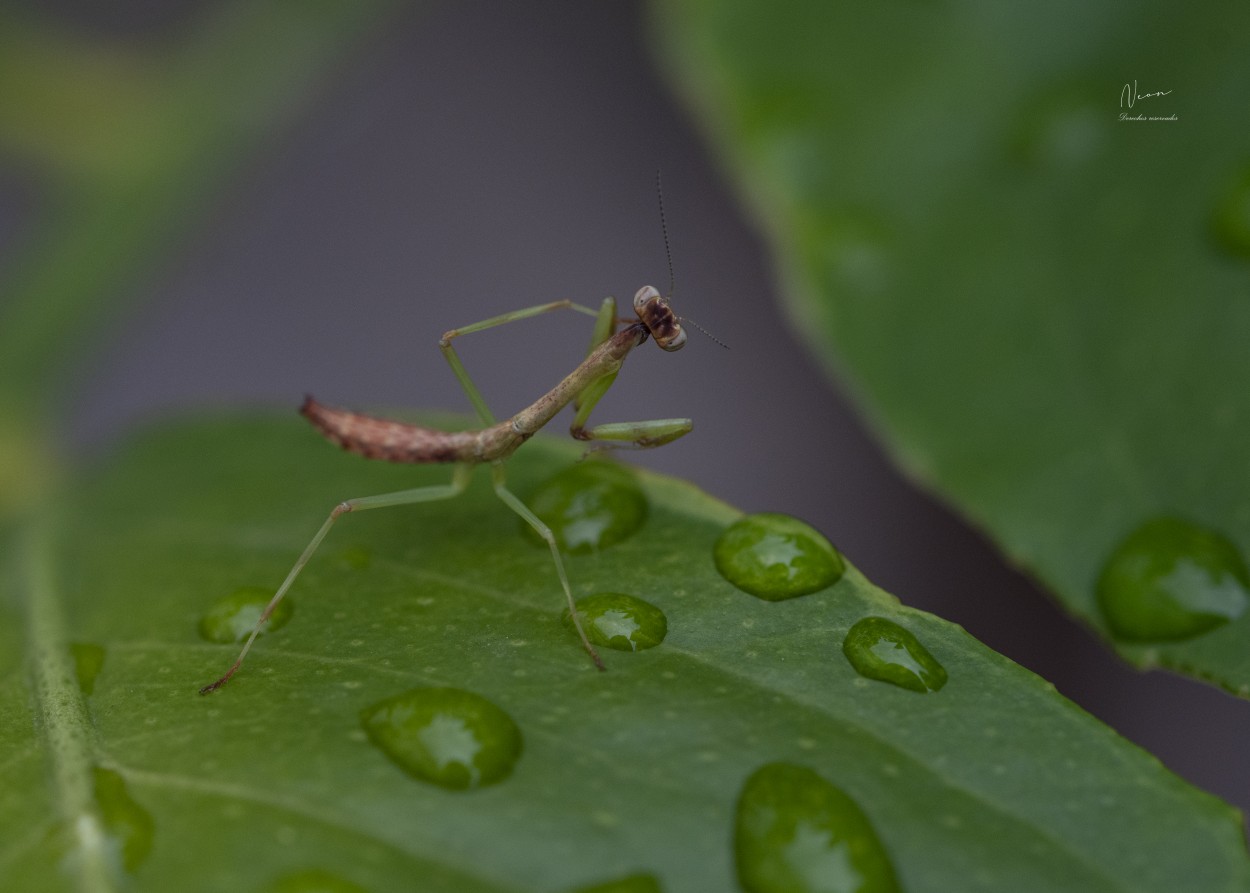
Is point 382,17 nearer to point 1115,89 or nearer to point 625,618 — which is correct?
point 1115,89

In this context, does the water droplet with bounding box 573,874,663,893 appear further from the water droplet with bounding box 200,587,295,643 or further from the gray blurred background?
the gray blurred background

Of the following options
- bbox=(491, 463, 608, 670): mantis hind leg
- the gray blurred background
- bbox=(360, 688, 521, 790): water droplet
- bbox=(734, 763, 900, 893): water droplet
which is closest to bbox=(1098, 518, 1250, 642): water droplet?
bbox=(734, 763, 900, 893): water droplet

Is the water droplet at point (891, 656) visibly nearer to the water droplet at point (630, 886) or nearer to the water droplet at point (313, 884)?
the water droplet at point (630, 886)

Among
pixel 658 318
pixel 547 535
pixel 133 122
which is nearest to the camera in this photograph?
pixel 547 535

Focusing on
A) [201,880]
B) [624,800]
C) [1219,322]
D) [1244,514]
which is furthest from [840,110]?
[201,880]

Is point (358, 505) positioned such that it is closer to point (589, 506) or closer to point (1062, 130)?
point (589, 506)

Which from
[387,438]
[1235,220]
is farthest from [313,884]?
[1235,220]
